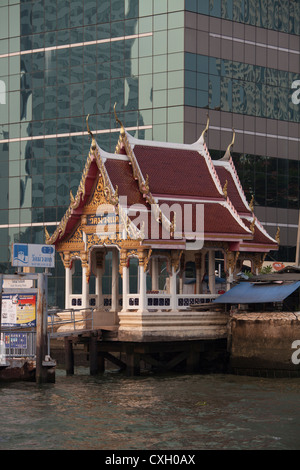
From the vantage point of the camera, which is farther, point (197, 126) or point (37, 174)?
point (37, 174)

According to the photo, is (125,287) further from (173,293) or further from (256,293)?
(256,293)

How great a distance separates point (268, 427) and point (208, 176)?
1893 cm

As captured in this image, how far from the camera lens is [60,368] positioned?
4422cm

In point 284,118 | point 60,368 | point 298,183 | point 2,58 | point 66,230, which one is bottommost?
point 60,368

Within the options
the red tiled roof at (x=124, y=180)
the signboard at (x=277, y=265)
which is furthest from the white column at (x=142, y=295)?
the signboard at (x=277, y=265)

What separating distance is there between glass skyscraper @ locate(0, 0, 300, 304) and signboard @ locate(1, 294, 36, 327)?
38.9 meters

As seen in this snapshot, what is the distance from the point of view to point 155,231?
38.1m

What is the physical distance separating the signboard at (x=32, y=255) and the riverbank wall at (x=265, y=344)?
25.9ft

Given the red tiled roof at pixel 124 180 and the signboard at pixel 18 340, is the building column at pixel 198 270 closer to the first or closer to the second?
the red tiled roof at pixel 124 180

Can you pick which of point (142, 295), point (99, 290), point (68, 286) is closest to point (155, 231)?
point (142, 295)

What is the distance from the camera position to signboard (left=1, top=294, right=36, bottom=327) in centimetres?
3550
